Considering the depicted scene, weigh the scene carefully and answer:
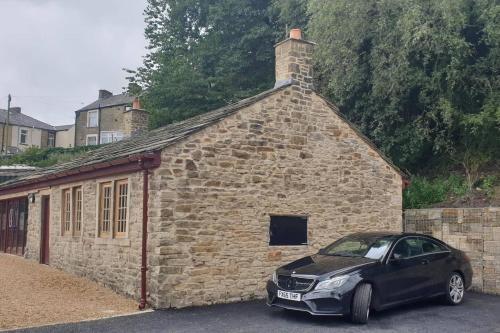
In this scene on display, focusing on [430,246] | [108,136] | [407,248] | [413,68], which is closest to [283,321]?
[407,248]

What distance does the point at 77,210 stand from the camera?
549 inches

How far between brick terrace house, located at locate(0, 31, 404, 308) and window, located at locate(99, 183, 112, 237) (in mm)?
30

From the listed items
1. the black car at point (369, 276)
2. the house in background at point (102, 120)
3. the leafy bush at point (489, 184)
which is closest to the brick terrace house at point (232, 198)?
the black car at point (369, 276)

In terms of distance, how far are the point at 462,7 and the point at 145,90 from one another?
61.3ft

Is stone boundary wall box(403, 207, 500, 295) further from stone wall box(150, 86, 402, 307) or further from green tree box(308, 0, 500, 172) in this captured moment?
green tree box(308, 0, 500, 172)

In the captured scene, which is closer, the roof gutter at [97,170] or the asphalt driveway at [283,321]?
the asphalt driveway at [283,321]

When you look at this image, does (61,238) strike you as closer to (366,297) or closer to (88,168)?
(88,168)

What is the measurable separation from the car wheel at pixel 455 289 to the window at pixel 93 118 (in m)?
47.5

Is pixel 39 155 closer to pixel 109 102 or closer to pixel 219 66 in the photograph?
pixel 109 102

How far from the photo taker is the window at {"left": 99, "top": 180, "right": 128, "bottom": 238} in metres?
11.4

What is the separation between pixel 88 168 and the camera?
12.4 meters

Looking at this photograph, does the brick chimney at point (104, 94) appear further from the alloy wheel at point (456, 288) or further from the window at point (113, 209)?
the alloy wheel at point (456, 288)

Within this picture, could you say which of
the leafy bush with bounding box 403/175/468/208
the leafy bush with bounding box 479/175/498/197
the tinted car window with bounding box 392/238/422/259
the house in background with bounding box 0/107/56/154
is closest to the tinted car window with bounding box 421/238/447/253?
the tinted car window with bounding box 392/238/422/259

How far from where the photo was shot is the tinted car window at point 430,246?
32.7 ft
